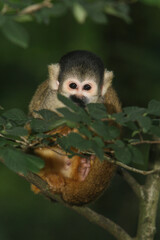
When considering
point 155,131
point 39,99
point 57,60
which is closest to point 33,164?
point 155,131

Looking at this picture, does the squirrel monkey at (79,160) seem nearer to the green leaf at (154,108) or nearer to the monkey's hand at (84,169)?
the monkey's hand at (84,169)

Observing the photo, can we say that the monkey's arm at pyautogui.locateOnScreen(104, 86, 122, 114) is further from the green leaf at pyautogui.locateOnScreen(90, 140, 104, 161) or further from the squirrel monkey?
the green leaf at pyautogui.locateOnScreen(90, 140, 104, 161)

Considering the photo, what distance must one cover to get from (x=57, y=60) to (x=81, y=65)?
2532 millimetres

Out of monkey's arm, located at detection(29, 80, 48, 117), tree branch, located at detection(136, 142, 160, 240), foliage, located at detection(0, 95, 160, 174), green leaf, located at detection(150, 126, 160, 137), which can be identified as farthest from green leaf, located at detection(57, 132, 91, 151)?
monkey's arm, located at detection(29, 80, 48, 117)

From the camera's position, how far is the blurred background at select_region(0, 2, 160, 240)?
213 inches

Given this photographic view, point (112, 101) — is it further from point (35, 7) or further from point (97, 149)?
point (35, 7)

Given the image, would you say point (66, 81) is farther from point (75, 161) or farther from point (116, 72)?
point (116, 72)

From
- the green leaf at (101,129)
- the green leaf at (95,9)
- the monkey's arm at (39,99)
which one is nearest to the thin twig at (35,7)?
the green leaf at (95,9)

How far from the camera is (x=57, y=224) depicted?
5570 millimetres

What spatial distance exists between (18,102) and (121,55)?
150 centimetres

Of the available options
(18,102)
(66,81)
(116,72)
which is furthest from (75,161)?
(116,72)

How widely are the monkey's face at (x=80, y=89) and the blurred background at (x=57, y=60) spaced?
2.37 meters

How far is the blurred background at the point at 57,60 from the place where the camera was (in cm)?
541

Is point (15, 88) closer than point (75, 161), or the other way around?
point (75, 161)
